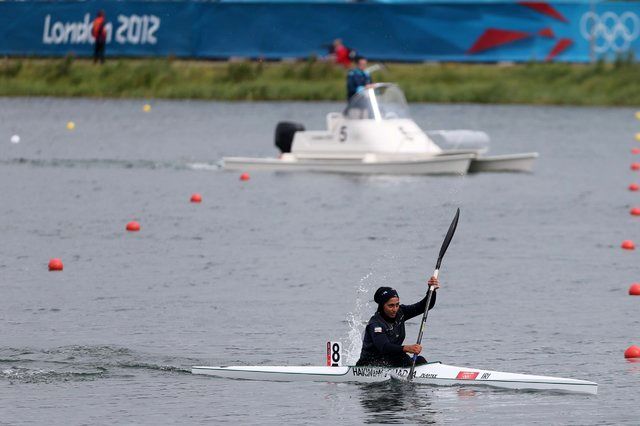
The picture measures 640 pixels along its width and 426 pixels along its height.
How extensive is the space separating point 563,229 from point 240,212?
22.5ft

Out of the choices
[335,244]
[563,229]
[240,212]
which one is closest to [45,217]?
[240,212]

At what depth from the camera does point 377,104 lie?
3997 centimetres

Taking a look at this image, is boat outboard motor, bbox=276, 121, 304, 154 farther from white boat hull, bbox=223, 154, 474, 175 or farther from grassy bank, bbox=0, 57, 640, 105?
grassy bank, bbox=0, 57, 640, 105

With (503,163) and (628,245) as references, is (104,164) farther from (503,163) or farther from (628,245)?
(628,245)

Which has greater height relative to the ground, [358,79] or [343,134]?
[358,79]

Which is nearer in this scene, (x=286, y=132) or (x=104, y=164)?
(x=286, y=132)

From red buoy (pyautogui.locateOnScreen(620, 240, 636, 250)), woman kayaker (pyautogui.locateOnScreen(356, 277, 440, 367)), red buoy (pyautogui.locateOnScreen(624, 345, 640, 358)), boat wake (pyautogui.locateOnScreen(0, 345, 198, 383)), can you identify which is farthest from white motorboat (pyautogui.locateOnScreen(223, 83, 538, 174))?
woman kayaker (pyautogui.locateOnScreen(356, 277, 440, 367))

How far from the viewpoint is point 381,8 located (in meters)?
61.5

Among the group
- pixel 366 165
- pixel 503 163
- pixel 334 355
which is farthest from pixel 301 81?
pixel 334 355

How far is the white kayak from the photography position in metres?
19.0

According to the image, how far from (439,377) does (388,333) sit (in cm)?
79

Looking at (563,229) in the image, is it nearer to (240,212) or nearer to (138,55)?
(240,212)

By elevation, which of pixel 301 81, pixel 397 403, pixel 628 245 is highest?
pixel 301 81

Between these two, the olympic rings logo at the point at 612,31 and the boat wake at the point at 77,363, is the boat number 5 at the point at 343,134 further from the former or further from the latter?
the olympic rings logo at the point at 612,31
